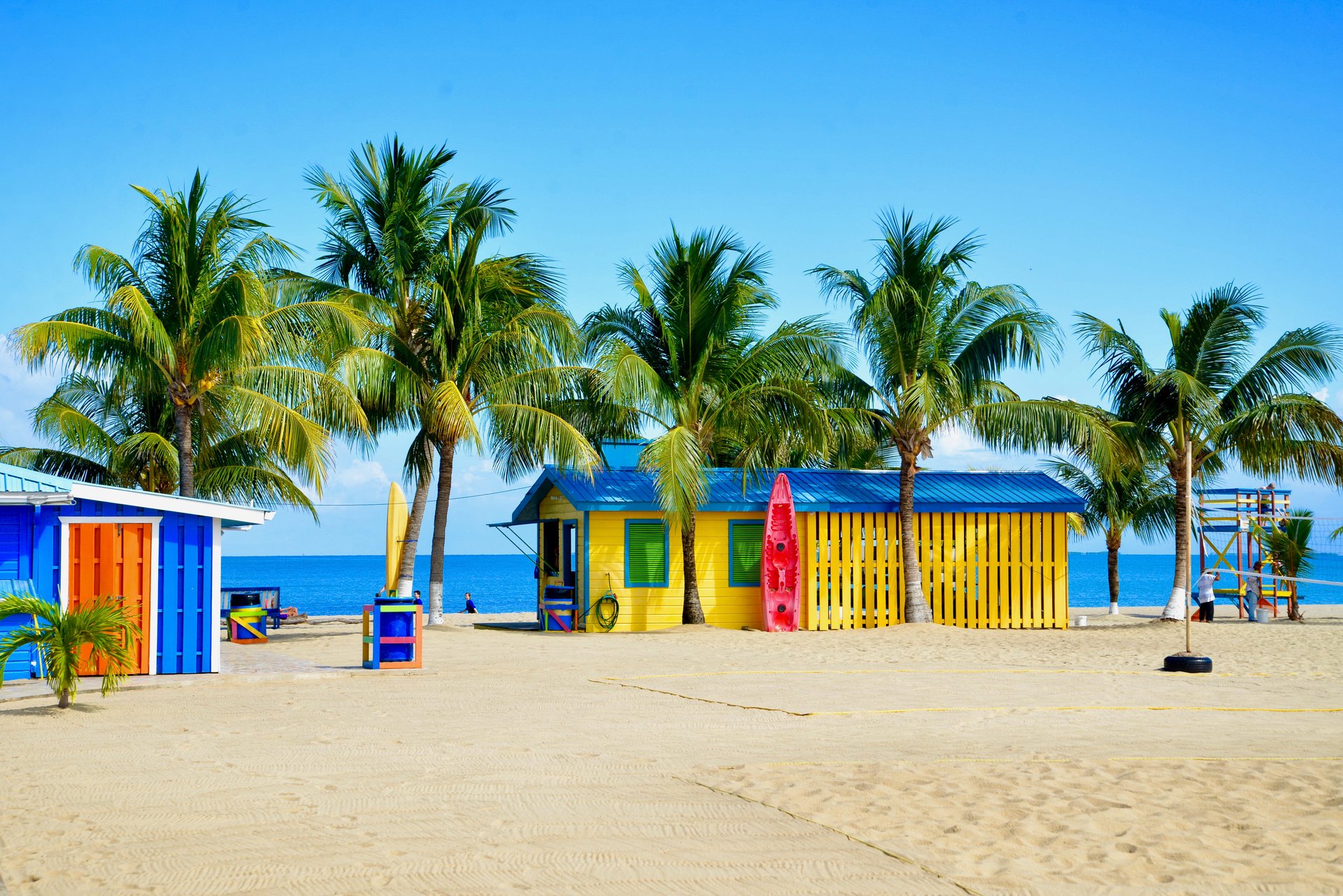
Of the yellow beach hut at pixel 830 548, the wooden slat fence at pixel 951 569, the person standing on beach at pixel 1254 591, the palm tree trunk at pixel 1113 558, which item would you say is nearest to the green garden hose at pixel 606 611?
the yellow beach hut at pixel 830 548

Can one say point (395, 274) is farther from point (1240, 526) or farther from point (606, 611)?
point (1240, 526)

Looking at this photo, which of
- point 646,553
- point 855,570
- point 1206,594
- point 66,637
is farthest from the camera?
point 1206,594

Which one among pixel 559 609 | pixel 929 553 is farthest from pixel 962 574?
pixel 559 609

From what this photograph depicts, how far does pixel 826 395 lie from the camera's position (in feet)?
72.6

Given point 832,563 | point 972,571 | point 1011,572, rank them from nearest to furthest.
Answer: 1. point 832,563
2. point 972,571
3. point 1011,572

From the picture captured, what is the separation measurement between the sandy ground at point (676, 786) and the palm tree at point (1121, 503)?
20097mm

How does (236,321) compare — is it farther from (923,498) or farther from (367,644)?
(923,498)

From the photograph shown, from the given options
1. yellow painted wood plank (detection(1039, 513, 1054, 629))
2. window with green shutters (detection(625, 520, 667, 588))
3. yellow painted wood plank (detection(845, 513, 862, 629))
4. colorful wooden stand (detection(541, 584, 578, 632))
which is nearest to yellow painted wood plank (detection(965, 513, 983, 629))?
yellow painted wood plank (detection(1039, 513, 1054, 629))

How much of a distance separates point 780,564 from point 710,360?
155 inches

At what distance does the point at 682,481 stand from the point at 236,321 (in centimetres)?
719

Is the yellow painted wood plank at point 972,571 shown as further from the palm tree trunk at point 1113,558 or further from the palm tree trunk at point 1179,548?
the palm tree trunk at point 1113,558

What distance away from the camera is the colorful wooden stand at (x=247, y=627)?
19.8m

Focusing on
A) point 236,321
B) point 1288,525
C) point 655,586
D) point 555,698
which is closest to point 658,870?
point 555,698

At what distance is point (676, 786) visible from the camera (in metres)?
6.94
